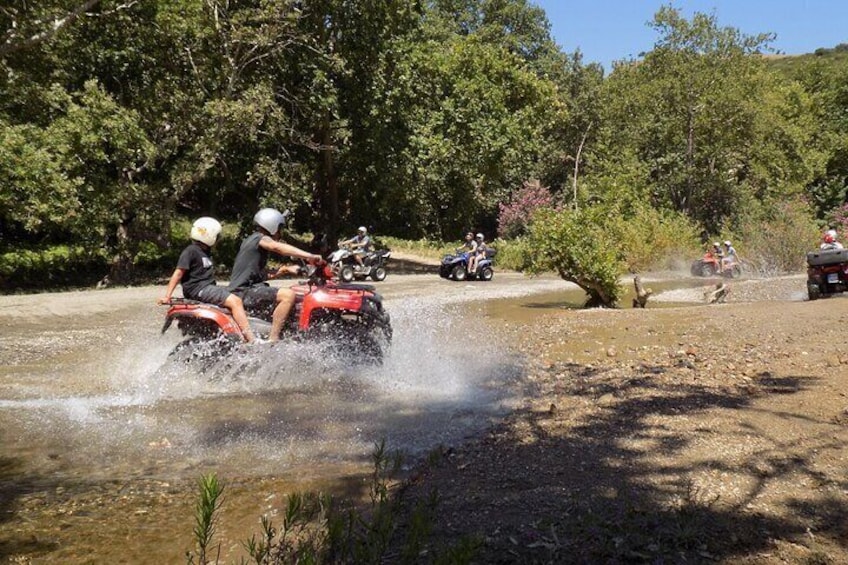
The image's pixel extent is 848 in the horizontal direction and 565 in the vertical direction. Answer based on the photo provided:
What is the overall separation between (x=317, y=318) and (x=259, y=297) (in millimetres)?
639

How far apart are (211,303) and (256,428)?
1962 millimetres

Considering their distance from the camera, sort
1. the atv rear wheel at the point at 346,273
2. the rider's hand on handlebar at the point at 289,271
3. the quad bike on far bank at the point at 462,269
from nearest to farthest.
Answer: the rider's hand on handlebar at the point at 289,271 → the atv rear wheel at the point at 346,273 → the quad bike on far bank at the point at 462,269

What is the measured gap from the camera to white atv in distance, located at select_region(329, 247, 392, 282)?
70.9ft

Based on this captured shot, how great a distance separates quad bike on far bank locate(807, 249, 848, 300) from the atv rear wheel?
12089mm

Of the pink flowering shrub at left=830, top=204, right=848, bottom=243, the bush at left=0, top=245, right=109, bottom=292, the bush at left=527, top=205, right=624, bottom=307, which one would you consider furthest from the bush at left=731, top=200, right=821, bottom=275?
the bush at left=0, top=245, right=109, bottom=292

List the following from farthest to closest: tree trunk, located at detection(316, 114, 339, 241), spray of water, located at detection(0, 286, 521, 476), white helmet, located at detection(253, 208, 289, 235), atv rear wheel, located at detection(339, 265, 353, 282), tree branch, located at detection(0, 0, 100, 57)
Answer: tree trunk, located at detection(316, 114, 339, 241), atv rear wheel, located at detection(339, 265, 353, 282), tree branch, located at detection(0, 0, 100, 57), white helmet, located at detection(253, 208, 289, 235), spray of water, located at detection(0, 286, 521, 476)

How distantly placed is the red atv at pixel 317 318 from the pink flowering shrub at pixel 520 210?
27810 mm

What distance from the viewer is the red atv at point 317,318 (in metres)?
7.33

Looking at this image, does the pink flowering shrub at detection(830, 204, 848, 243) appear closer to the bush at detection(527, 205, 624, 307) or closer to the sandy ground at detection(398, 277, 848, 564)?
the bush at detection(527, 205, 624, 307)

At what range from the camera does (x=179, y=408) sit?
662 centimetres

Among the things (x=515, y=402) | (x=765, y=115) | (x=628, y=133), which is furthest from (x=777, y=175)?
(x=515, y=402)

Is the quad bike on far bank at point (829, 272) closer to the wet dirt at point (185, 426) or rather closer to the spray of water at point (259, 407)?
the wet dirt at point (185, 426)

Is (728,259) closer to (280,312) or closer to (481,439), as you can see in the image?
(280,312)

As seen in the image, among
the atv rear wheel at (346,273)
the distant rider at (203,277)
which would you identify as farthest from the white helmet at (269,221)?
the atv rear wheel at (346,273)
